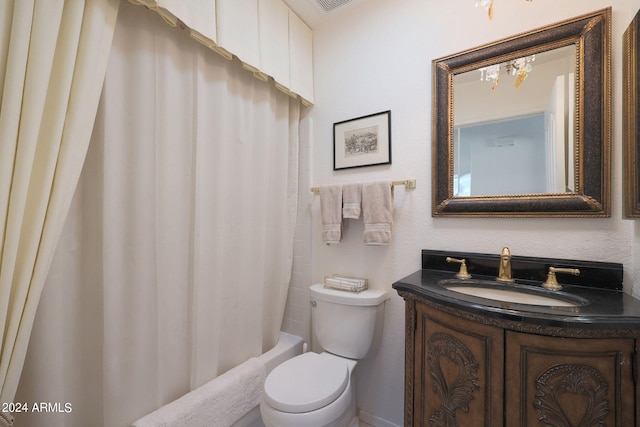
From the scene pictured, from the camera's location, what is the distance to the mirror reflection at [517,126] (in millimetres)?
1126

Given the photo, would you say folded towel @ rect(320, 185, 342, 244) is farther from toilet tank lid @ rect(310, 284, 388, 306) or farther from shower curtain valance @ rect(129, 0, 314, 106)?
shower curtain valance @ rect(129, 0, 314, 106)

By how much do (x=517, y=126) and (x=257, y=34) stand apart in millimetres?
1369

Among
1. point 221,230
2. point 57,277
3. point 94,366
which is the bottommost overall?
point 94,366

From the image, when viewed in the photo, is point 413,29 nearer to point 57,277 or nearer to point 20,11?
point 20,11

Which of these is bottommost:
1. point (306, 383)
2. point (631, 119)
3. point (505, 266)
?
point (306, 383)

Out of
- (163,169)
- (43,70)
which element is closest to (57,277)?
(163,169)

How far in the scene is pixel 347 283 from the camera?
1.51m

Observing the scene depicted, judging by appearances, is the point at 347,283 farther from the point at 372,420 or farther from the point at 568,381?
the point at 568,381

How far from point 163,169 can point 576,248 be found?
1776mm

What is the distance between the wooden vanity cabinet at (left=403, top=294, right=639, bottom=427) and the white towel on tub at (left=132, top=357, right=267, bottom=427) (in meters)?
0.86


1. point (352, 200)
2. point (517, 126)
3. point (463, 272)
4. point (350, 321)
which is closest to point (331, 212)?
point (352, 200)

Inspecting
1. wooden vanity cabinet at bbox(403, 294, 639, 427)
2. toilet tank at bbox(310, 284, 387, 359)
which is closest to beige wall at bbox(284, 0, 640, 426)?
toilet tank at bbox(310, 284, 387, 359)

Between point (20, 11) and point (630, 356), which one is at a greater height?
point (20, 11)

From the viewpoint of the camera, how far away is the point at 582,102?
1.08 meters
